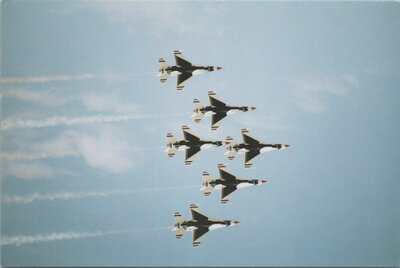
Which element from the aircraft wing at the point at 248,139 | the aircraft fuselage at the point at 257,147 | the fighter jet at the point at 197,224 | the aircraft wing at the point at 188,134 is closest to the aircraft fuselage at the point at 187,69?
the aircraft wing at the point at 188,134

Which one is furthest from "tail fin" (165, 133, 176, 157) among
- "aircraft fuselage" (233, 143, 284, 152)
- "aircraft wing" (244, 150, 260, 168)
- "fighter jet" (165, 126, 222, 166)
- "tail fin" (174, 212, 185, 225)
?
"aircraft wing" (244, 150, 260, 168)

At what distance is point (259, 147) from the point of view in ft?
141

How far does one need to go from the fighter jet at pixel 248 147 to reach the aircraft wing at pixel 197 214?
3.81 meters

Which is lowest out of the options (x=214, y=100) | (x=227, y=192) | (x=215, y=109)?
(x=227, y=192)

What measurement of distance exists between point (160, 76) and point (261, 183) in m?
9.37

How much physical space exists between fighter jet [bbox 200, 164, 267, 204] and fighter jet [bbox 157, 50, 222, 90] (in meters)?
5.95

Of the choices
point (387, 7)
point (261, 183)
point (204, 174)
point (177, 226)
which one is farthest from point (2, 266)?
point (387, 7)

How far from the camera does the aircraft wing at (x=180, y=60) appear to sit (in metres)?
41.8

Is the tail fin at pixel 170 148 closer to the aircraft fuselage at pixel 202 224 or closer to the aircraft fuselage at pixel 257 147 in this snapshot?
the aircraft fuselage at pixel 257 147

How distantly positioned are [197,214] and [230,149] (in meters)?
4.57

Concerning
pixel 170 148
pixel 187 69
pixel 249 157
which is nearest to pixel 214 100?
pixel 187 69

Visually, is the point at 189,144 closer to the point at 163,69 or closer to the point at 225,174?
the point at 225,174

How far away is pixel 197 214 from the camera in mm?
42344

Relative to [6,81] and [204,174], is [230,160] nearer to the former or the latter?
[204,174]
